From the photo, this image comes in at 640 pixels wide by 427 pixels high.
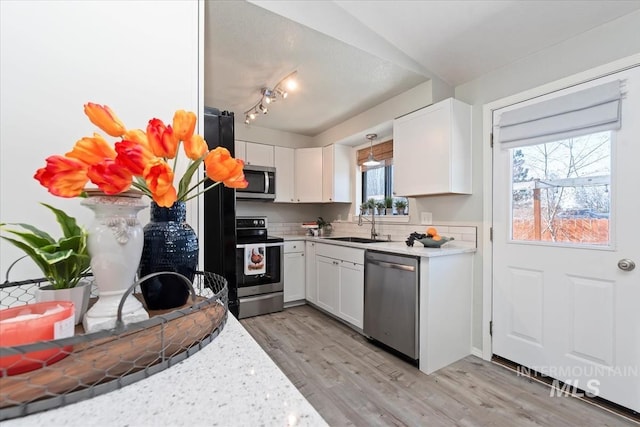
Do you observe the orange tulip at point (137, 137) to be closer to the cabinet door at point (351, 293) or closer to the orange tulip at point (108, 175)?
the orange tulip at point (108, 175)

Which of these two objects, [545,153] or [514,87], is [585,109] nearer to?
[545,153]

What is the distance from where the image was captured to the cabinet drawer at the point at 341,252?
2.65m

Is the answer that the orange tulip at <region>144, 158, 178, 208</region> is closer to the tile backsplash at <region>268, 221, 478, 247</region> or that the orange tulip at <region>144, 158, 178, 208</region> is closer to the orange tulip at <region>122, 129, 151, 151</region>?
the orange tulip at <region>122, 129, 151, 151</region>

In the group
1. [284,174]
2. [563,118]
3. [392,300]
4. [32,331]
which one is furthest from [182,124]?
[284,174]

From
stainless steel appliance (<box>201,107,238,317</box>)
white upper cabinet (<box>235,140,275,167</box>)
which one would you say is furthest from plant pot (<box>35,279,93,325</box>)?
white upper cabinet (<box>235,140,275,167</box>)

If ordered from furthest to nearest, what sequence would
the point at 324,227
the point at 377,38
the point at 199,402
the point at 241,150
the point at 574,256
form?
the point at 324,227 → the point at 241,150 → the point at 377,38 → the point at 574,256 → the point at 199,402

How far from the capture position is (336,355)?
7.43 feet

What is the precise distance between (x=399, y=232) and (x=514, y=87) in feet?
5.33

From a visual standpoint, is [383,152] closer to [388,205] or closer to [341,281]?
[388,205]

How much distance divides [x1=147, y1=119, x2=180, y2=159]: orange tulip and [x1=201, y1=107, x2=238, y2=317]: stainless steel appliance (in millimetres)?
797

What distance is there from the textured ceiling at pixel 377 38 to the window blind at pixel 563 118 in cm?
42

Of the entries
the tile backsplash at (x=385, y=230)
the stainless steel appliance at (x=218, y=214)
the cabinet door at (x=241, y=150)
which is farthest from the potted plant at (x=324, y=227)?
the stainless steel appliance at (x=218, y=214)

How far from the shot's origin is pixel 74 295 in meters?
0.55

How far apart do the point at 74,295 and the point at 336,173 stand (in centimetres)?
330
